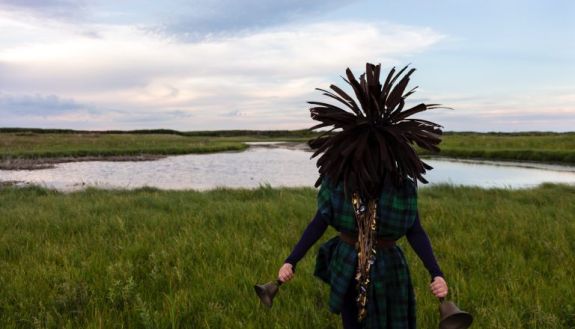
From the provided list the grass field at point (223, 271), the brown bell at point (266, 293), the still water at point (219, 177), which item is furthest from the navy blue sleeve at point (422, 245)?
the still water at point (219, 177)

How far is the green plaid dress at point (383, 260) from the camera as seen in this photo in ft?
8.13

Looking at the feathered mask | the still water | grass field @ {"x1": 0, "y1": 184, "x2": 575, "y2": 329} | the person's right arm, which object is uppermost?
the feathered mask

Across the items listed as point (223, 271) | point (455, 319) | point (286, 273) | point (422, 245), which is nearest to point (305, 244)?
point (286, 273)

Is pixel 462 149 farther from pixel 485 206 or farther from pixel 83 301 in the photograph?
pixel 83 301

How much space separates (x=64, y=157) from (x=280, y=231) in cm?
3837

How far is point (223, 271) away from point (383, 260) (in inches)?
116

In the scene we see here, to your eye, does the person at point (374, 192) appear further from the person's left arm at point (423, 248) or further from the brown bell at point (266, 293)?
the brown bell at point (266, 293)

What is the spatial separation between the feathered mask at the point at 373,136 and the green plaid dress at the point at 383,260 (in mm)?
103

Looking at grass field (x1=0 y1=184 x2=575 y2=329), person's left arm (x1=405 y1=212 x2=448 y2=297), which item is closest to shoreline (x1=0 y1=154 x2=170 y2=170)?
grass field (x1=0 y1=184 x2=575 y2=329)

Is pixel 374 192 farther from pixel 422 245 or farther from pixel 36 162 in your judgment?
pixel 36 162

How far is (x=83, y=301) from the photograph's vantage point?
173 inches

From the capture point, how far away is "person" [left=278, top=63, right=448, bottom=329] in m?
2.42

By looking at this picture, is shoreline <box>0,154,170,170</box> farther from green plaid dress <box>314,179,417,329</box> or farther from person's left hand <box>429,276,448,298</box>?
person's left hand <box>429,276,448,298</box>

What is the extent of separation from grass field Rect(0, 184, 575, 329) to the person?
141 cm
